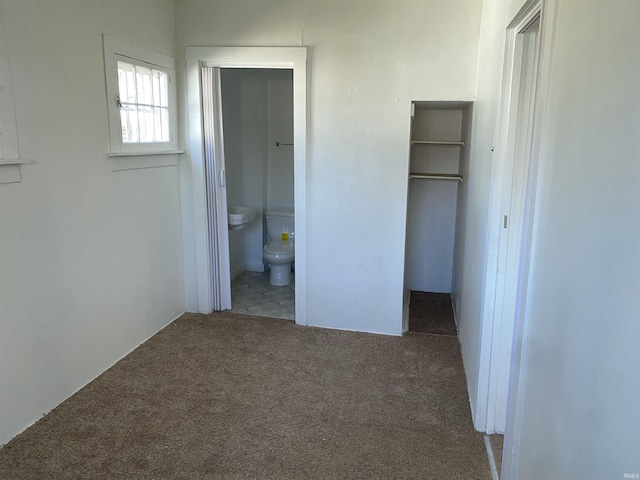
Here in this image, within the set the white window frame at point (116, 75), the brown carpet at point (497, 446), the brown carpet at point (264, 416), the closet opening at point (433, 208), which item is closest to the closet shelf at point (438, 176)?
the closet opening at point (433, 208)

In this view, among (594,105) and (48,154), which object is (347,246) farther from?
(594,105)

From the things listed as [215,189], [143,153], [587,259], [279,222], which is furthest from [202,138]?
[587,259]

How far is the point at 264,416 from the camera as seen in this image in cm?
254

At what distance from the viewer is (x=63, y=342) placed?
8.60 feet

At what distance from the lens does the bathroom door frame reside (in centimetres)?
346

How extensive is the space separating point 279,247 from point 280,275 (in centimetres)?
30

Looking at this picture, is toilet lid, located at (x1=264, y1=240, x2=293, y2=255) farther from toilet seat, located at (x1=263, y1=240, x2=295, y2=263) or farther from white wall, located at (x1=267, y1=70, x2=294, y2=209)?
white wall, located at (x1=267, y1=70, x2=294, y2=209)

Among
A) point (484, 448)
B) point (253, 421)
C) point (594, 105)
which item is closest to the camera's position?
point (594, 105)

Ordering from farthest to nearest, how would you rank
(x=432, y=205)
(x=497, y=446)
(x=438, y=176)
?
(x=432, y=205) → (x=438, y=176) → (x=497, y=446)

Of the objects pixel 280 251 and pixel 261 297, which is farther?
pixel 280 251

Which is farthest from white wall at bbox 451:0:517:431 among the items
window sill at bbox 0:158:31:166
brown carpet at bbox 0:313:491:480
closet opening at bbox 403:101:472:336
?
window sill at bbox 0:158:31:166

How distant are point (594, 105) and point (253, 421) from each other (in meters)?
2.16

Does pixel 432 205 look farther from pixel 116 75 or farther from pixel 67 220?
pixel 67 220

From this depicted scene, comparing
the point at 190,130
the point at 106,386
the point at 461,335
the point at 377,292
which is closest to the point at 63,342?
the point at 106,386
